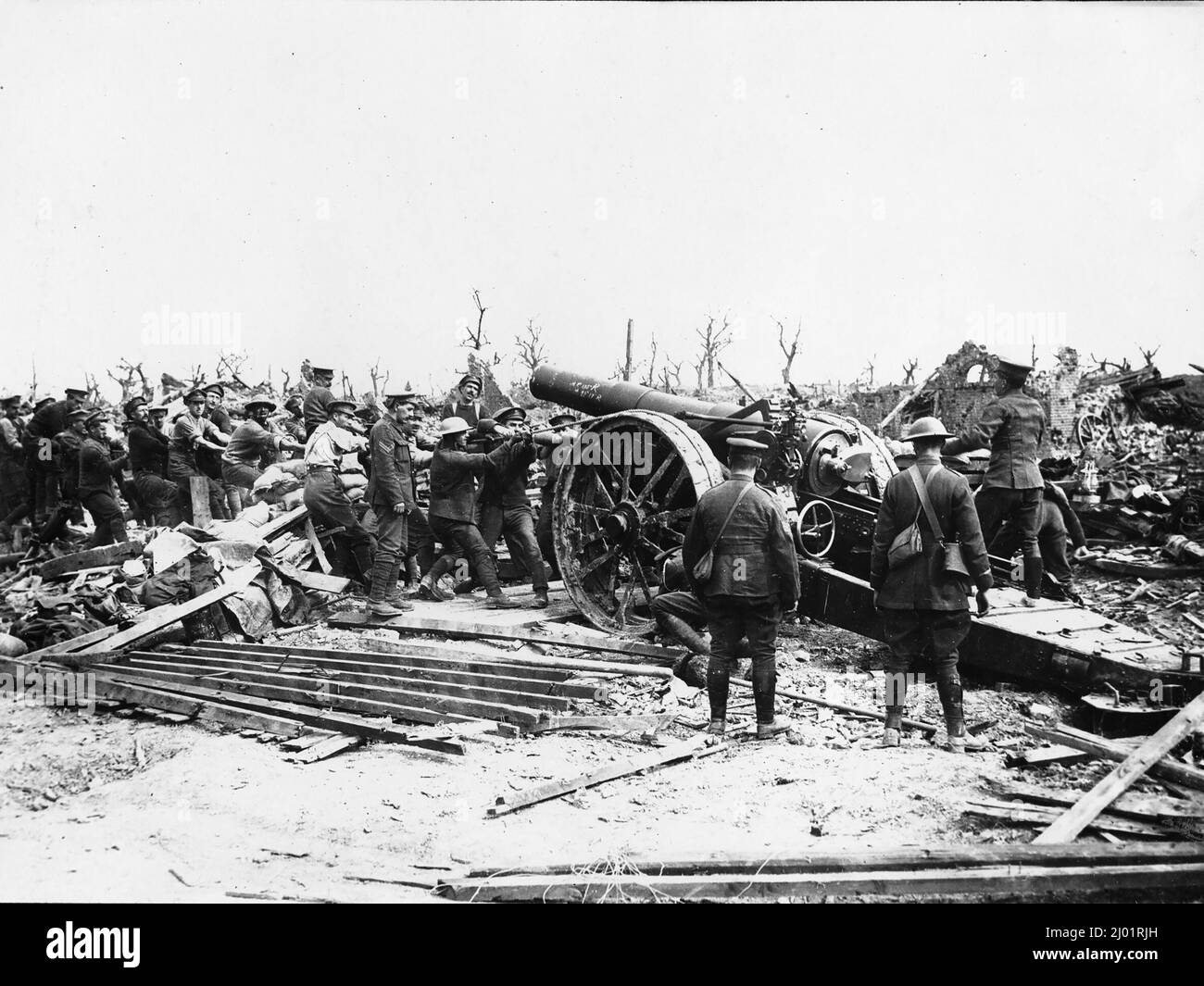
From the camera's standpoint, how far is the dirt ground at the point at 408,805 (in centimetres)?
315

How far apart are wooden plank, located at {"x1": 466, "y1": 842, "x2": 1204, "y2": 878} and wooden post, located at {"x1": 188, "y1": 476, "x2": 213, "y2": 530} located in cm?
776

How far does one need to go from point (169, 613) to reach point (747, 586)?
13.8 ft

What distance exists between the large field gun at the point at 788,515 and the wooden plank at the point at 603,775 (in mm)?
1830

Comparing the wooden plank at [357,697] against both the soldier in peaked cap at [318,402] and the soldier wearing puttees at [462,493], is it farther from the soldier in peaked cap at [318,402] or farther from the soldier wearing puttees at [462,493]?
the soldier in peaked cap at [318,402]

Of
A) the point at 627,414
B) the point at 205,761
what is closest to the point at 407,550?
the point at 627,414

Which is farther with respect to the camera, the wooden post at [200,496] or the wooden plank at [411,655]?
the wooden post at [200,496]

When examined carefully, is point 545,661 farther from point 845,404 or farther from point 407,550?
point 845,404

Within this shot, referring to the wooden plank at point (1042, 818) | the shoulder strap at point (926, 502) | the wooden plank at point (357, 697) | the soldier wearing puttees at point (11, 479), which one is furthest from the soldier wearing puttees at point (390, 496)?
the soldier wearing puttees at point (11, 479)

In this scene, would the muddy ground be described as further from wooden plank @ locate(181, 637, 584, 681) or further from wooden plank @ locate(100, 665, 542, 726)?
wooden plank @ locate(181, 637, 584, 681)

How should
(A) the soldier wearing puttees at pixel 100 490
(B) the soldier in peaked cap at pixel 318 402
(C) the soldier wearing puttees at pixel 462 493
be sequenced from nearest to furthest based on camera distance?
(C) the soldier wearing puttees at pixel 462 493, (A) the soldier wearing puttees at pixel 100 490, (B) the soldier in peaked cap at pixel 318 402

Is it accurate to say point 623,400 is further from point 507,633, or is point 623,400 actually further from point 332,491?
point 332,491

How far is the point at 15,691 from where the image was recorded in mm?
5363

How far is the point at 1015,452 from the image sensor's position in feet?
20.4
